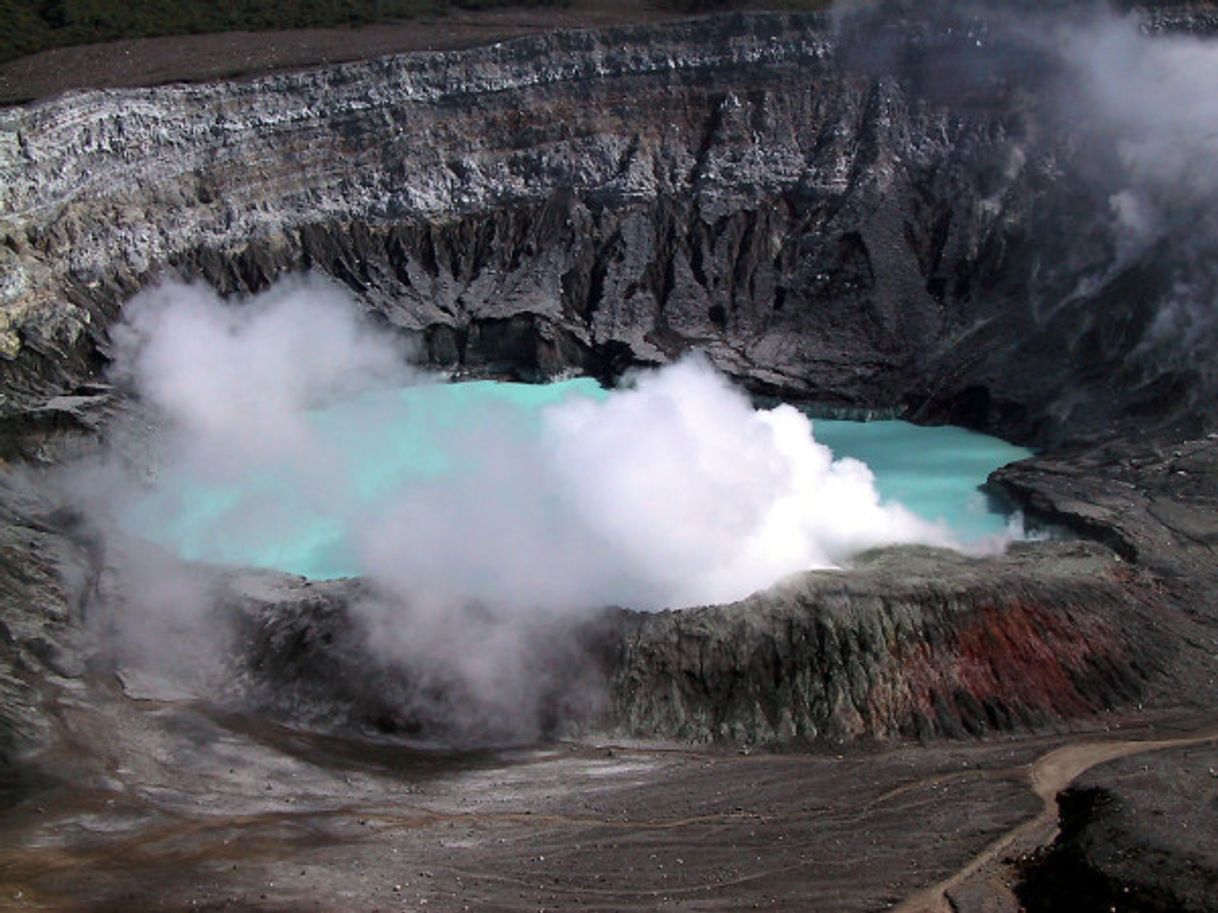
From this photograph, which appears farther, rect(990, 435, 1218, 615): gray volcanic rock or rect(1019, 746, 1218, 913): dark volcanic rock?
rect(990, 435, 1218, 615): gray volcanic rock

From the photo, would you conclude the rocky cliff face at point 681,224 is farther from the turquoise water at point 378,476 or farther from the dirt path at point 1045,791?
the dirt path at point 1045,791

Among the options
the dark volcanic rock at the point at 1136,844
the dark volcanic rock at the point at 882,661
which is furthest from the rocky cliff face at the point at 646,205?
the dark volcanic rock at the point at 1136,844

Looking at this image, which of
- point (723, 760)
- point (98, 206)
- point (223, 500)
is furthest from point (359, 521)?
point (98, 206)

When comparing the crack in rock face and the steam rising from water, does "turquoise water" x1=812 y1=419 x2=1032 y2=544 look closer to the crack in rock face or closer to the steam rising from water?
the crack in rock face

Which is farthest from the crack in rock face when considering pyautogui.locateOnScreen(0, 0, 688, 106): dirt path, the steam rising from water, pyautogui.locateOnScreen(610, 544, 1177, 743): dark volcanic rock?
pyautogui.locateOnScreen(0, 0, 688, 106): dirt path

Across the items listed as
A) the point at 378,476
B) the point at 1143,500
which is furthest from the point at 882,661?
the point at 378,476
